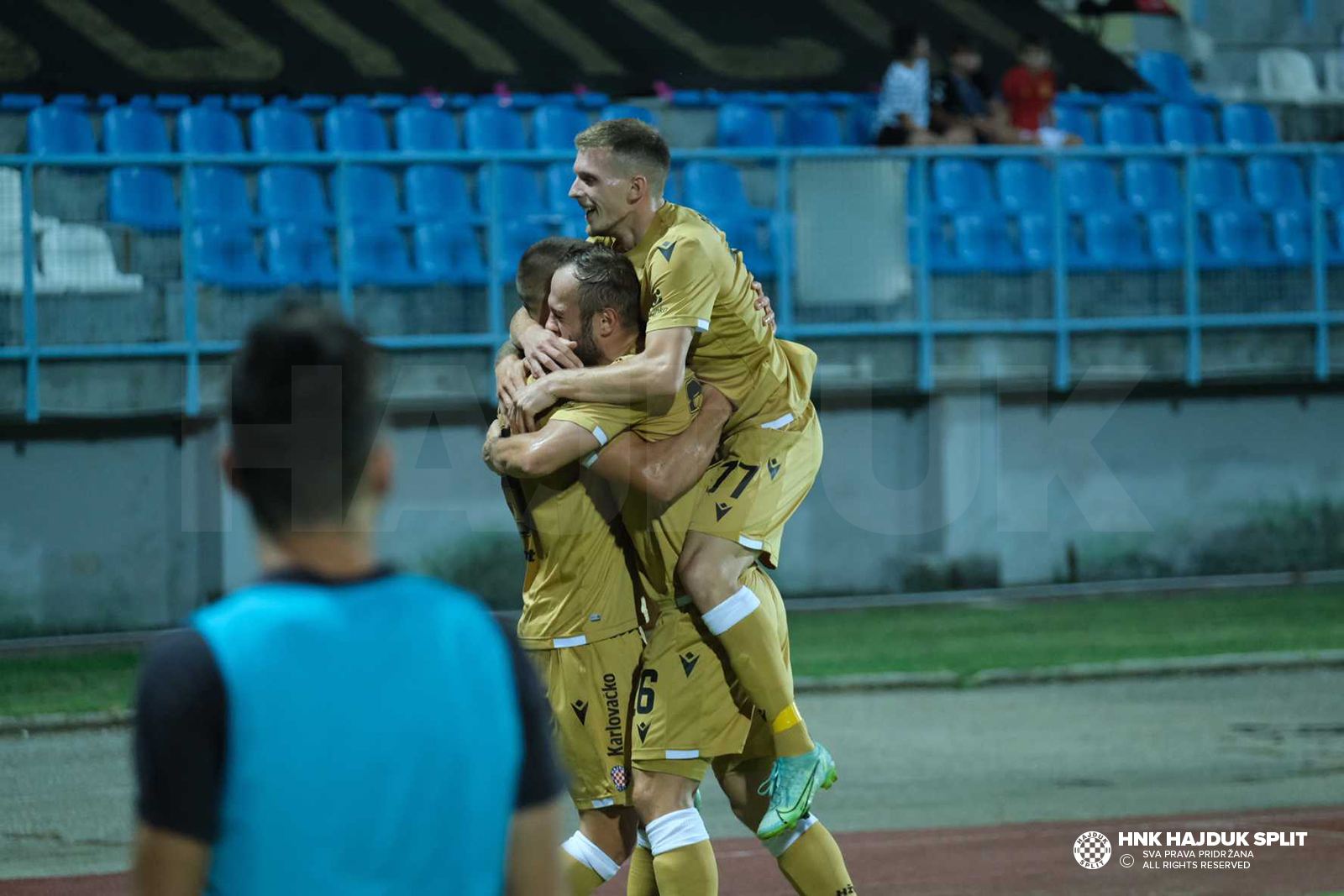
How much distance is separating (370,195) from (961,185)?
5.49 meters

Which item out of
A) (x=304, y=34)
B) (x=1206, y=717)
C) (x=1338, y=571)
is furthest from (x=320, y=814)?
(x=304, y=34)

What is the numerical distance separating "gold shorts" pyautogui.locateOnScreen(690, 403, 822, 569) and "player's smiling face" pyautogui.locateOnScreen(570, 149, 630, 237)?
0.75m

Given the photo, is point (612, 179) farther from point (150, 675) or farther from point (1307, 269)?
point (1307, 269)

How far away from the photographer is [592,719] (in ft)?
15.9

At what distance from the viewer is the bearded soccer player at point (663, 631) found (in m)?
4.77

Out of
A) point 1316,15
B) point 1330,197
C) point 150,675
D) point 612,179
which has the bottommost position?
point 150,675

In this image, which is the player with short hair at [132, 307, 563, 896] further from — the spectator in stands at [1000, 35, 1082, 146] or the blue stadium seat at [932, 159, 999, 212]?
the spectator in stands at [1000, 35, 1082, 146]

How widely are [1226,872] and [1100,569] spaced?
31.7ft

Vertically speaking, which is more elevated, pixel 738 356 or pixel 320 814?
pixel 738 356

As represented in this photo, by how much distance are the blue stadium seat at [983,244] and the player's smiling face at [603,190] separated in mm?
11051

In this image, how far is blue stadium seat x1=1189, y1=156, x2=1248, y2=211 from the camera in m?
17.3

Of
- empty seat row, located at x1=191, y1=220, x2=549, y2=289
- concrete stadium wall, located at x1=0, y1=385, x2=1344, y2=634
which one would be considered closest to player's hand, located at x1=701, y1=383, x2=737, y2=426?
concrete stadium wall, located at x1=0, y1=385, x2=1344, y2=634

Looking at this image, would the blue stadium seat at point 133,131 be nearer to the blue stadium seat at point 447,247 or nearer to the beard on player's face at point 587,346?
the blue stadium seat at point 447,247

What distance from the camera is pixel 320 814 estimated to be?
2088mm
